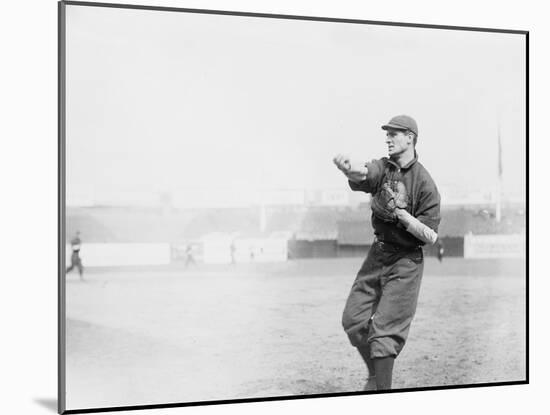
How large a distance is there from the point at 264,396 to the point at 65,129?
1747 mm

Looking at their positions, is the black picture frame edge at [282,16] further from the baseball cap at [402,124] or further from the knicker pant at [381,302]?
the knicker pant at [381,302]

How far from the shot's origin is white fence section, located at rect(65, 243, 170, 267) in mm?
5508

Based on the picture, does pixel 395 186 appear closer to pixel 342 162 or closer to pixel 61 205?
pixel 342 162

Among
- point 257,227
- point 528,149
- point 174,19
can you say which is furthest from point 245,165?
point 528,149

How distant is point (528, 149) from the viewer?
247 inches

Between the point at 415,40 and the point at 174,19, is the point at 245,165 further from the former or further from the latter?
the point at 415,40

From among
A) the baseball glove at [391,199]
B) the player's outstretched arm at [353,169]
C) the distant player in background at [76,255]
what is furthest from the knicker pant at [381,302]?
the distant player in background at [76,255]

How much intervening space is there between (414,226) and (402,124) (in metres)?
0.57

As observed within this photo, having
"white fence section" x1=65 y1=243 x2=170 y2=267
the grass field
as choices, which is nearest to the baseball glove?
the grass field

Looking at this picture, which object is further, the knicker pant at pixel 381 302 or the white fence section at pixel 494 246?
the white fence section at pixel 494 246

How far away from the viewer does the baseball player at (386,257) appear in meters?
5.87

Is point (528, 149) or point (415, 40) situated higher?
point (415, 40)

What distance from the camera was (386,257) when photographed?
590 centimetres

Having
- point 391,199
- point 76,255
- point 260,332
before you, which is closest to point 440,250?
point 391,199
